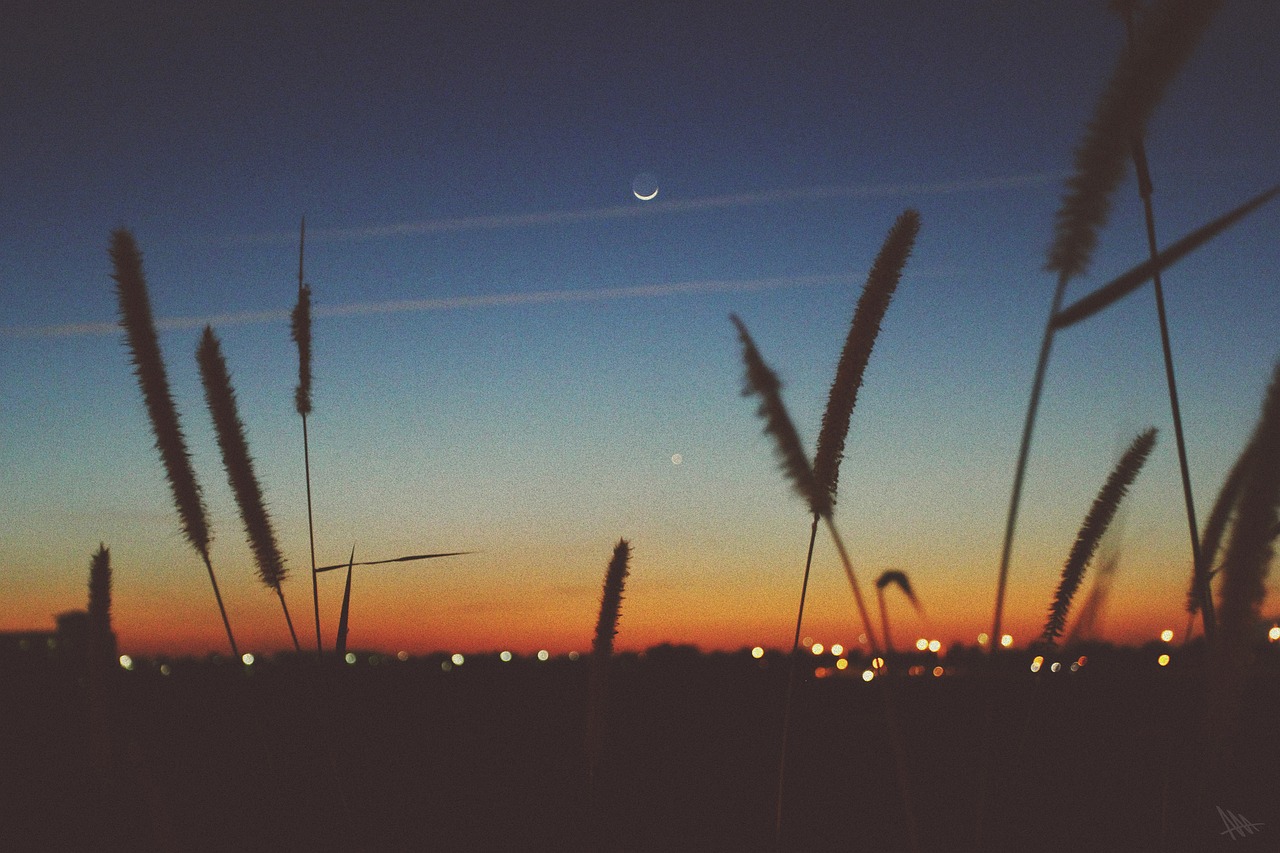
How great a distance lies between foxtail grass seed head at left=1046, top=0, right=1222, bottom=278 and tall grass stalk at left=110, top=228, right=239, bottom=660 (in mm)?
2938

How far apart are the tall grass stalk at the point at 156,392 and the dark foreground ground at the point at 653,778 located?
0.57 metres

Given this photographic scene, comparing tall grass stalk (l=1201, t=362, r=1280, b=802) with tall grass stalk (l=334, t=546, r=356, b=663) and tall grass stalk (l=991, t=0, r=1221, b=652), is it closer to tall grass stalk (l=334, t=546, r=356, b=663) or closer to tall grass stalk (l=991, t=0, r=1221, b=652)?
tall grass stalk (l=991, t=0, r=1221, b=652)

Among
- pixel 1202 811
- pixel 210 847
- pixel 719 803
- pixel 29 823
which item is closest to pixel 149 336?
pixel 1202 811

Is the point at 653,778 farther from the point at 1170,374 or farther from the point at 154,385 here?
the point at 1170,374

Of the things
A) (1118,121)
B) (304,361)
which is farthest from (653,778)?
(1118,121)

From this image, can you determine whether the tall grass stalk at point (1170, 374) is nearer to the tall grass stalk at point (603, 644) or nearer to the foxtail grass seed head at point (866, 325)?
the foxtail grass seed head at point (866, 325)

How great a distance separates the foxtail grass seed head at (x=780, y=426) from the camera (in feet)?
5.71

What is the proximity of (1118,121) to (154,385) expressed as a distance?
3.10 meters

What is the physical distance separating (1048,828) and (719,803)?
5.98 meters

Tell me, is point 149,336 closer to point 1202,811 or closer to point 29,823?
point 1202,811

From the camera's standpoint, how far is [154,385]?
3.22 m

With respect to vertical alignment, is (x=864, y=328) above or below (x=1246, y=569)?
above

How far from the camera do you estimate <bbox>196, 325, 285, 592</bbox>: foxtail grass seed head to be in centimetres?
322
